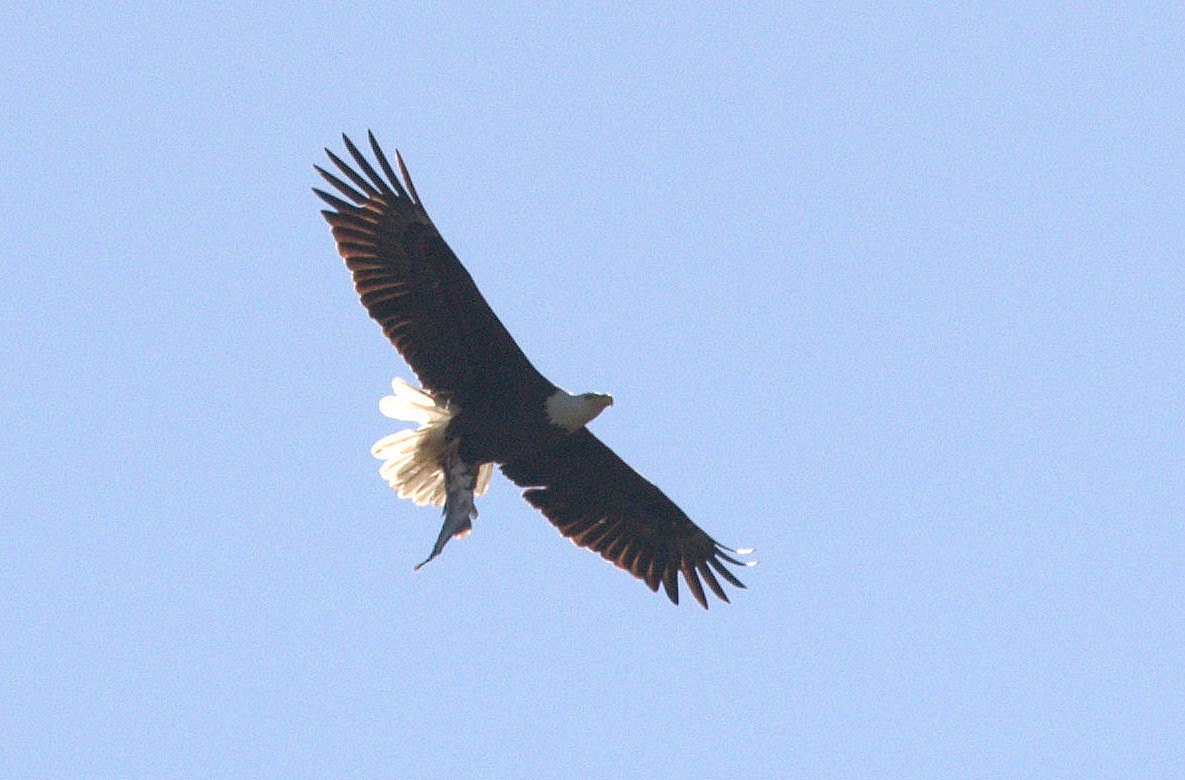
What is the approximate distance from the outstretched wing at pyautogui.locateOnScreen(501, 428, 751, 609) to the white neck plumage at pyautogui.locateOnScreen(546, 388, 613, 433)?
1.37ft

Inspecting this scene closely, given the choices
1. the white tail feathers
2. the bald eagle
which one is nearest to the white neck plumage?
the bald eagle

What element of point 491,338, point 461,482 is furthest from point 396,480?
point 491,338

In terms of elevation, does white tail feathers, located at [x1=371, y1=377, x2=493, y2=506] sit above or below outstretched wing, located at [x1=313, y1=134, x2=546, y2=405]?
below

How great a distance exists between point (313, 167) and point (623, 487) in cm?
290

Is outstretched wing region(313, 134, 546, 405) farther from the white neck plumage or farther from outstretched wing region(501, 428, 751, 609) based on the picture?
outstretched wing region(501, 428, 751, 609)

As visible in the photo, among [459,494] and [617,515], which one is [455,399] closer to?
[459,494]

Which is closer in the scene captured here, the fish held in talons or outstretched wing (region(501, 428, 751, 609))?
the fish held in talons

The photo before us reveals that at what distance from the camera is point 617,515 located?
12.5m

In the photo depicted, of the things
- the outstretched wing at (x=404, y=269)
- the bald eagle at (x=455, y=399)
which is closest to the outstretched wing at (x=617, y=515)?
the bald eagle at (x=455, y=399)

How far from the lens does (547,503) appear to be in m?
12.3

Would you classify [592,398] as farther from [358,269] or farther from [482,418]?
[358,269]

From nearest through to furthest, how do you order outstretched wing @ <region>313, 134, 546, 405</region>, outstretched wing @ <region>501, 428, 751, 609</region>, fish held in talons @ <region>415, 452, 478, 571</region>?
outstretched wing @ <region>313, 134, 546, 405</region> → fish held in talons @ <region>415, 452, 478, 571</region> → outstretched wing @ <region>501, 428, 751, 609</region>

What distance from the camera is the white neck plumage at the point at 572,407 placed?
11.4 meters

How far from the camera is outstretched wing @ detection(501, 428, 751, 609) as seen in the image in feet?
39.8
